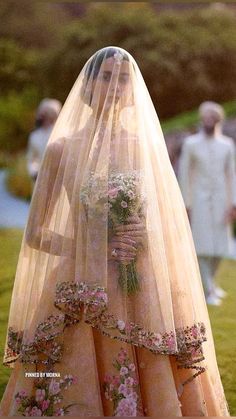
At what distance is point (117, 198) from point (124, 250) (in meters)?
0.21

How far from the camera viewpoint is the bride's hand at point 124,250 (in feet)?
10.4

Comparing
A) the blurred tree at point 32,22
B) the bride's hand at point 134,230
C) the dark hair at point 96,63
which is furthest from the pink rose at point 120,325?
the blurred tree at point 32,22

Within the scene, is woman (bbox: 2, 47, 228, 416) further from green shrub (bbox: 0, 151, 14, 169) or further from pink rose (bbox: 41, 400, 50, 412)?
green shrub (bbox: 0, 151, 14, 169)

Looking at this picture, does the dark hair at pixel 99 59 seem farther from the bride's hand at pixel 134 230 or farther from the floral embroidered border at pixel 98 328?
the floral embroidered border at pixel 98 328

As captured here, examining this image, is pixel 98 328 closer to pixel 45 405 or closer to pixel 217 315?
pixel 45 405

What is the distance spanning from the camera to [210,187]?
409 cm

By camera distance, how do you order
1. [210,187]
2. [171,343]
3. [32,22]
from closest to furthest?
[171,343] → [32,22] → [210,187]

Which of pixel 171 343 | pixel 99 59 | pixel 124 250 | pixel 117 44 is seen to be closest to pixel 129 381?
pixel 171 343

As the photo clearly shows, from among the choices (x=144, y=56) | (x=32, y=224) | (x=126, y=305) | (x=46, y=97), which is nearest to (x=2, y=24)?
(x=46, y=97)

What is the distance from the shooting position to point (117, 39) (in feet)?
12.9

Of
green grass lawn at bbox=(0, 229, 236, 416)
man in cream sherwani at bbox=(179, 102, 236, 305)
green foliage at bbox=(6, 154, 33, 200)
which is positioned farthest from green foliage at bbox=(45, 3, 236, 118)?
green grass lawn at bbox=(0, 229, 236, 416)

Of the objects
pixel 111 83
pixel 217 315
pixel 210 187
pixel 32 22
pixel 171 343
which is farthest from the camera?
pixel 210 187

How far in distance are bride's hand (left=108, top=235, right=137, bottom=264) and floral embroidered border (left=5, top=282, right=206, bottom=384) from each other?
15 cm

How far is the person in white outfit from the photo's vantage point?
153 inches
